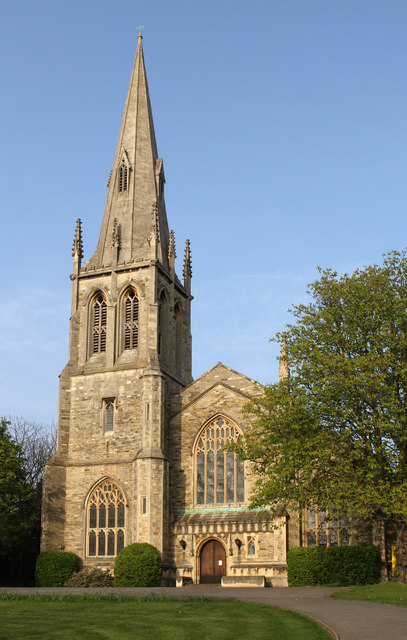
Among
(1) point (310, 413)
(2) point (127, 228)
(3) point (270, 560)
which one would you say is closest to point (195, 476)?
(3) point (270, 560)

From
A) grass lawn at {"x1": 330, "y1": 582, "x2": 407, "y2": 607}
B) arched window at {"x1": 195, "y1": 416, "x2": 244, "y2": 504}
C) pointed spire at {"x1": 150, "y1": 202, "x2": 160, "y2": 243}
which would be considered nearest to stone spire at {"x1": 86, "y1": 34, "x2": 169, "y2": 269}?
pointed spire at {"x1": 150, "y1": 202, "x2": 160, "y2": 243}

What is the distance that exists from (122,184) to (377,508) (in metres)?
26.6

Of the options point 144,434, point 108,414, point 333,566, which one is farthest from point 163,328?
point 333,566

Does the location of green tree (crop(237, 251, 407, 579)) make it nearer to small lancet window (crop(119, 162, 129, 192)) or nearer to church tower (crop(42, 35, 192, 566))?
church tower (crop(42, 35, 192, 566))

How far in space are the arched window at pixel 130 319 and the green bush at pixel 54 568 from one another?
11.4 metres

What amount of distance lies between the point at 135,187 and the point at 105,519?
19706 millimetres

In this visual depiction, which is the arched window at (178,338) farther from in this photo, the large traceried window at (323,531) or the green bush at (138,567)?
the large traceried window at (323,531)

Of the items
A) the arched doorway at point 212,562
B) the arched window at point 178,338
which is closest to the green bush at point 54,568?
the arched doorway at point 212,562

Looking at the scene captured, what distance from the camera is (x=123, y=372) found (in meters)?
37.6

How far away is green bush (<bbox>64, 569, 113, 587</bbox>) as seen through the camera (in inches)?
1253

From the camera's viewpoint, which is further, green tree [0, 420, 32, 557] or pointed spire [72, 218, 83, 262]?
pointed spire [72, 218, 83, 262]

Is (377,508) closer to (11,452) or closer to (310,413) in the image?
(310,413)

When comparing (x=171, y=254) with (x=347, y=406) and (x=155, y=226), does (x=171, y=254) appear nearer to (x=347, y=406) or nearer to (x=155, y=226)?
(x=155, y=226)

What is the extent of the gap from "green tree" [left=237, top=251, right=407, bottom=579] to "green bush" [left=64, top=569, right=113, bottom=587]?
9869 millimetres
